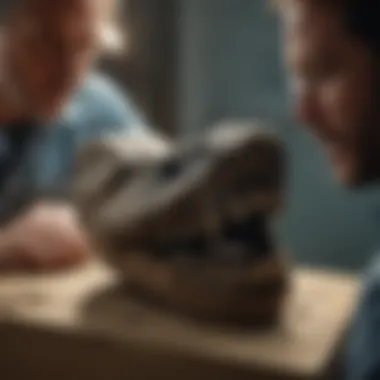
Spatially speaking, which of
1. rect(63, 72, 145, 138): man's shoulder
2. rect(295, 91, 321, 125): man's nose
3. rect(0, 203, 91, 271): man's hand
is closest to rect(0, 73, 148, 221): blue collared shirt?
rect(63, 72, 145, 138): man's shoulder

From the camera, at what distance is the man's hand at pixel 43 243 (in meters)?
0.70

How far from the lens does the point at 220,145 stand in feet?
1.97

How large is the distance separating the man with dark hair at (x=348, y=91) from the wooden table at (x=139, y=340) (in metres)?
0.04

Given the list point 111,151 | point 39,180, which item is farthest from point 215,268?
point 39,180

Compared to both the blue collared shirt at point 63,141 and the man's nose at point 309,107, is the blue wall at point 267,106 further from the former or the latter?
the man's nose at point 309,107

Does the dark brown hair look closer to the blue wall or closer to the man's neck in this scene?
the man's neck

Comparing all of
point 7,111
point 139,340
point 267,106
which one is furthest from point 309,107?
point 267,106

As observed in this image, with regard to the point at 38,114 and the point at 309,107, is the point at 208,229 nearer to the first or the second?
the point at 309,107

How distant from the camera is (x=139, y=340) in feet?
1.89

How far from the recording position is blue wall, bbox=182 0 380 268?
115 centimetres

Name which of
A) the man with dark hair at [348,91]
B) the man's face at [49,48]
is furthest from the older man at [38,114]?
the man with dark hair at [348,91]

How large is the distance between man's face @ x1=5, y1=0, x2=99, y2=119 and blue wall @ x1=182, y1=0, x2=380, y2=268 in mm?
447

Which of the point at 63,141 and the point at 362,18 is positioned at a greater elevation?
the point at 63,141

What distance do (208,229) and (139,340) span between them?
88mm
